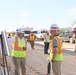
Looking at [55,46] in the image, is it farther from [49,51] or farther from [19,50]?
[19,50]

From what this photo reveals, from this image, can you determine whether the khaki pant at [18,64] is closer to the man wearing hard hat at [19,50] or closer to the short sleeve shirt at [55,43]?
the man wearing hard hat at [19,50]

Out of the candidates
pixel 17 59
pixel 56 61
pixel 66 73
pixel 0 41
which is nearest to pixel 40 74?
pixel 66 73

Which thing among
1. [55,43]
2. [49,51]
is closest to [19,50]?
[49,51]

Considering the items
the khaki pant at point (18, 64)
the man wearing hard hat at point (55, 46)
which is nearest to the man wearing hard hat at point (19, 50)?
the khaki pant at point (18, 64)

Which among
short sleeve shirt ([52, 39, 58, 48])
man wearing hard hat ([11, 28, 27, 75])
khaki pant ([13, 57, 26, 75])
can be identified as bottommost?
khaki pant ([13, 57, 26, 75])

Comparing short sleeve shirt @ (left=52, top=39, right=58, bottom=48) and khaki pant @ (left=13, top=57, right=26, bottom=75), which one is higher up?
short sleeve shirt @ (left=52, top=39, right=58, bottom=48)

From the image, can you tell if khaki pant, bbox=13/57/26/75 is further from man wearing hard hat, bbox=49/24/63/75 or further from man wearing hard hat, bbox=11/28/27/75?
man wearing hard hat, bbox=49/24/63/75

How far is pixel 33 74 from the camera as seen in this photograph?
439 inches

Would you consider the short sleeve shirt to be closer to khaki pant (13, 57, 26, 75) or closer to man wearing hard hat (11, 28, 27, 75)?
man wearing hard hat (11, 28, 27, 75)

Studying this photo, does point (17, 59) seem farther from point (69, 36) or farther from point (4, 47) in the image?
point (69, 36)

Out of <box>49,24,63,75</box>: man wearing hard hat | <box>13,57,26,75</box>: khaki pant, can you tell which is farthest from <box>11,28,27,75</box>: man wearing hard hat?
<box>49,24,63,75</box>: man wearing hard hat

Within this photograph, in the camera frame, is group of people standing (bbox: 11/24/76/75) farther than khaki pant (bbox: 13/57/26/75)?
No

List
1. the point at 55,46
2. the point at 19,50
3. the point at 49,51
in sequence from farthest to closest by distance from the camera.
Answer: the point at 19,50
the point at 49,51
the point at 55,46

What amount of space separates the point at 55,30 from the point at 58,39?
→ 0.24m
